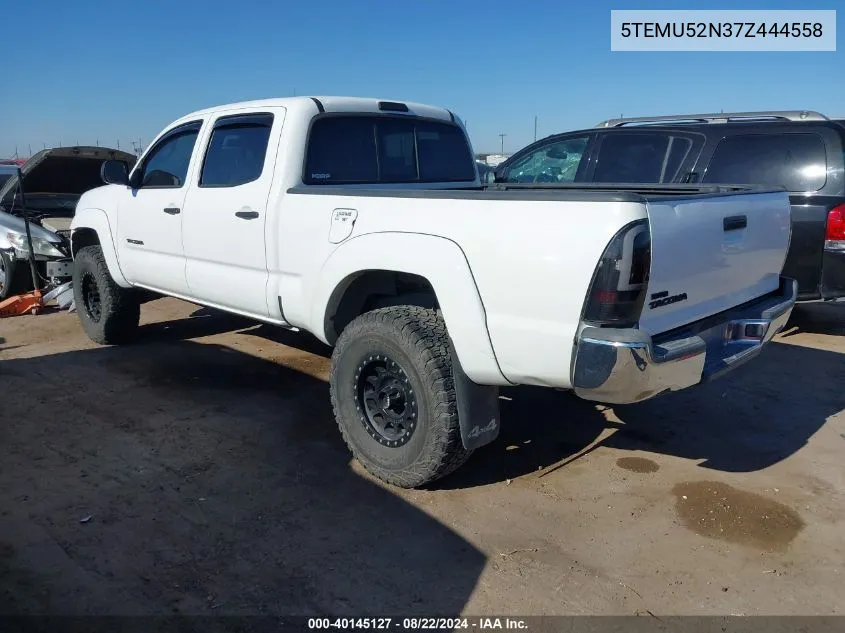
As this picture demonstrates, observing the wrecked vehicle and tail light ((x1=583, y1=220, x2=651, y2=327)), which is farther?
the wrecked vehicle

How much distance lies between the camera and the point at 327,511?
3.34 m

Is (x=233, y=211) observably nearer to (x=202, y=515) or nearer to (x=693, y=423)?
(x=202, y=515)

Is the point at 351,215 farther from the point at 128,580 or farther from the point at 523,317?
the point at 128,580

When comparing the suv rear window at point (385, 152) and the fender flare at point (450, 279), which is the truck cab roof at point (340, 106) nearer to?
the suv rear window at point (385, 152)

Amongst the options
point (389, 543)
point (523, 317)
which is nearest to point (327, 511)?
point (389, 543)

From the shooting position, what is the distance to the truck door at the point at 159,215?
16.2ft

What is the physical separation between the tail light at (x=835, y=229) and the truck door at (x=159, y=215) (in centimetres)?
507

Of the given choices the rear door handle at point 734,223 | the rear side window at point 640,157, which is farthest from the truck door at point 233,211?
the rear side window at point 640,157

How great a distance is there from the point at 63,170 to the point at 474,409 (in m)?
7.21

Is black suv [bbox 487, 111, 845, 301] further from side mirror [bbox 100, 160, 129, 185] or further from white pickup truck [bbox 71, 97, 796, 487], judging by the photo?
side mirror [bbox 100, 160, 129, 185]

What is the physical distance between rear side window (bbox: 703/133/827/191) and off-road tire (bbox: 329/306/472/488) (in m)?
4.10

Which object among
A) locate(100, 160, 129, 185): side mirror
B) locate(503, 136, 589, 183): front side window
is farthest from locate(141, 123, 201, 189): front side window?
locate(503, 136, 589, 183): front side window

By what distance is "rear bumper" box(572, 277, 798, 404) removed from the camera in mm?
2670

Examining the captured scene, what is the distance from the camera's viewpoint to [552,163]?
7.30 m
